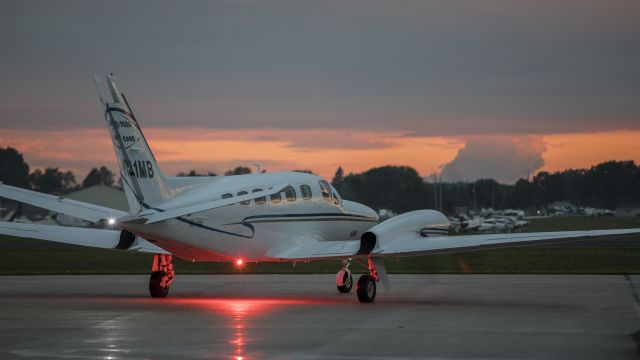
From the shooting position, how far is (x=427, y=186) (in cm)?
12888

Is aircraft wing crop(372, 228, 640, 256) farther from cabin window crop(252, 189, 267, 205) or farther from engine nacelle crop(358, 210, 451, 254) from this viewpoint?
cabin window crop(252, 189, 267, 205)

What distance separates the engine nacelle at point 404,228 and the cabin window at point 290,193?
2484 millimetres

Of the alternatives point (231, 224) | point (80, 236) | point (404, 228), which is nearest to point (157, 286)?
point (80, 236)

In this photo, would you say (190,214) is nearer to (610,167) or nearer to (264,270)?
(264,270)

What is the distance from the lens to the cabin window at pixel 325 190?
27314 millimetres

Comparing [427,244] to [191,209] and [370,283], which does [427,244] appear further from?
[191,209]

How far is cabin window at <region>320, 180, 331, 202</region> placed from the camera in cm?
2731

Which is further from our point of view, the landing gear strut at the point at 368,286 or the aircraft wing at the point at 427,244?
the landing gear strut at the point at 368,286

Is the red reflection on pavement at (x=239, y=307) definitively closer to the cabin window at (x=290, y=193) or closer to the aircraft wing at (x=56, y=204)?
the cabin window at (x=290, y=193)

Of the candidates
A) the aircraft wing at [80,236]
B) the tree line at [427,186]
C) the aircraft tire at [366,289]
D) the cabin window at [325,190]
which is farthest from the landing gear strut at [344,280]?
the tree line at [427,186]

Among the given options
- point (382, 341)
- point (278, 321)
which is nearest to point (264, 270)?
point (278, 321)

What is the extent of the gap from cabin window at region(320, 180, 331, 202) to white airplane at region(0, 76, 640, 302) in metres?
0.04

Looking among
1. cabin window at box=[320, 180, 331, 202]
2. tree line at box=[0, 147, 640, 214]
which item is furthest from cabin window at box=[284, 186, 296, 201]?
tree line at box=[0, 147, 640, 214]

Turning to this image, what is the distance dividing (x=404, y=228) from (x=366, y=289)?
6.14 feet
